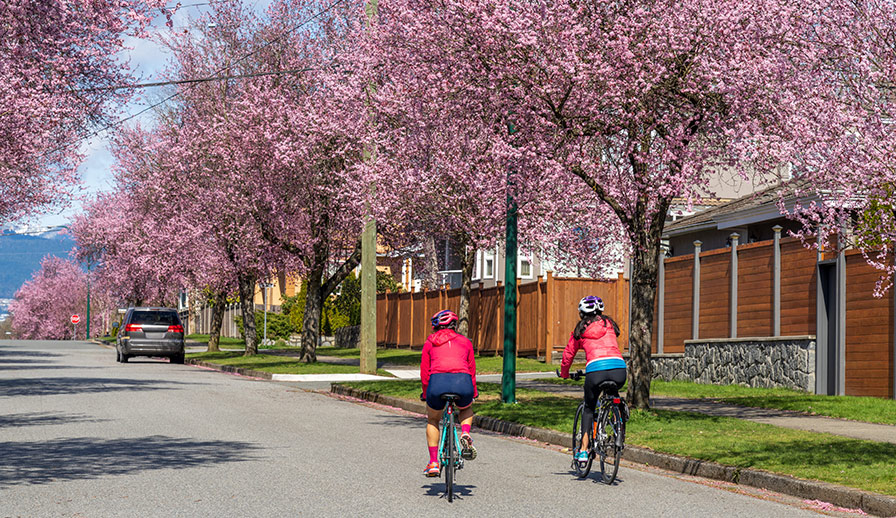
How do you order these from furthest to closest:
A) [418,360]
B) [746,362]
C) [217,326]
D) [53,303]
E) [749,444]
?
[53,303]
[217,326]
[418,360]
[746,362]
[749,444]

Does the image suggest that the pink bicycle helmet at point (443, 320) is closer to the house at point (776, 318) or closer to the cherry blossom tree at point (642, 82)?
the cherry blossom tree at point (642, 82)

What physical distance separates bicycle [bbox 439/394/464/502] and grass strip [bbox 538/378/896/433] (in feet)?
28.1

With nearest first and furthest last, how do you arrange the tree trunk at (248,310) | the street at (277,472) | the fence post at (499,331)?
the street at (277,472), the fence post at (499,331), the tree trunk at (248,310)

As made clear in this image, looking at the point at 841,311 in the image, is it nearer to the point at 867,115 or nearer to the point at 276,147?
the point at 867,115

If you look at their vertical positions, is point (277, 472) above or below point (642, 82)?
below

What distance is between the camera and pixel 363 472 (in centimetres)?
1138

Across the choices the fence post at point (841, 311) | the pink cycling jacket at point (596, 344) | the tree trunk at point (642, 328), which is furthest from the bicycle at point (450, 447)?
the fence post at point (841, 311)

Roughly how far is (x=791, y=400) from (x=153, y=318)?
80.2ft

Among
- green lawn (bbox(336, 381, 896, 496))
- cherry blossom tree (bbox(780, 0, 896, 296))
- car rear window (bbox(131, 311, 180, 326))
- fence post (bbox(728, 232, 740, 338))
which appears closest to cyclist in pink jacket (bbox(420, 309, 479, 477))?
green lawn (bbox(336, 381, 896, 496))

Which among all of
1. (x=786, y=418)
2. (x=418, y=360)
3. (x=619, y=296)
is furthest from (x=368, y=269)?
(x=786, y=418)

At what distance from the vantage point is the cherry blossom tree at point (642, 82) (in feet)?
49.4

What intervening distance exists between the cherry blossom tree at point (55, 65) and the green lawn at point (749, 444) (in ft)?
30.2

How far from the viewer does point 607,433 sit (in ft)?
36.4

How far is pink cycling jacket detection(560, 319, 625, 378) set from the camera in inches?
448
